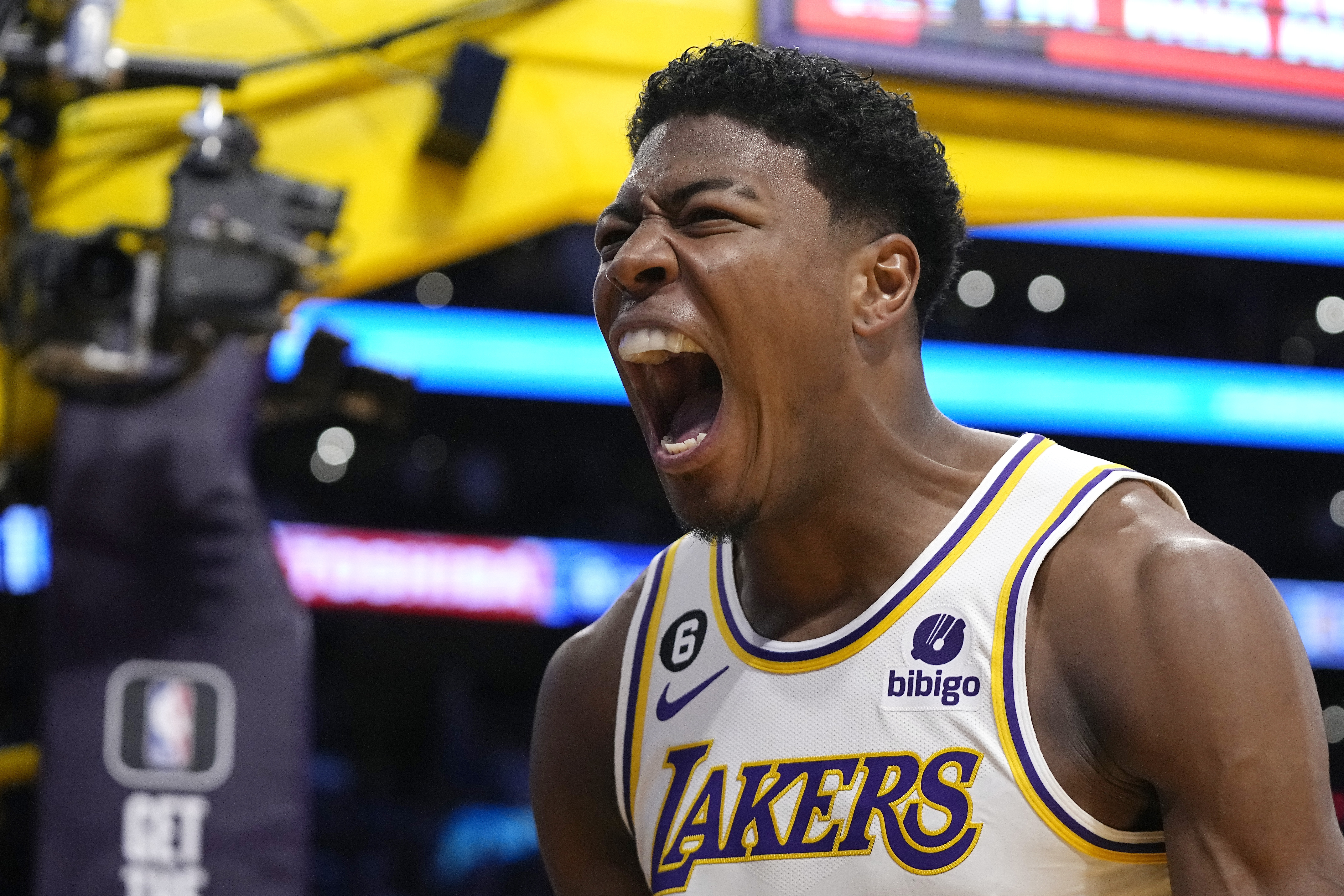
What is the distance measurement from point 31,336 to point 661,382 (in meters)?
2.72

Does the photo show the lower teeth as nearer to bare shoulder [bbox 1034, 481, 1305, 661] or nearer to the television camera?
bare shoulder [bbox 1034, 481, 1305, 661]

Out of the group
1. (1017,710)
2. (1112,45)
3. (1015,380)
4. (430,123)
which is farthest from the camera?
(1015,380)

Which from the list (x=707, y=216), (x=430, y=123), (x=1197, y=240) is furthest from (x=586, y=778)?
(x=1197, y=240)

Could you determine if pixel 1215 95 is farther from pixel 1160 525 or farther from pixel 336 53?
pixel 1160 525

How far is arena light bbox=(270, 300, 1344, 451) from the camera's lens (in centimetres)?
1166

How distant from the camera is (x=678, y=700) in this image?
2098 millimetres

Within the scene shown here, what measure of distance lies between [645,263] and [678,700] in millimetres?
569

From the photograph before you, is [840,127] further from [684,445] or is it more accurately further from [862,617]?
[862,617]

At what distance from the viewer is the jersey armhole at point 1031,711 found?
1.73m

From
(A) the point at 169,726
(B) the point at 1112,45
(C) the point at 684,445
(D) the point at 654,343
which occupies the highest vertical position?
(B) the point at 1112,45

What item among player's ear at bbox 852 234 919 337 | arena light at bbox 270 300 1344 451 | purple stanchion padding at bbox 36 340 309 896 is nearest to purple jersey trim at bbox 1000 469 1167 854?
player's ear at bbox 852 234 919 337

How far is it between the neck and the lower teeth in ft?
0.40

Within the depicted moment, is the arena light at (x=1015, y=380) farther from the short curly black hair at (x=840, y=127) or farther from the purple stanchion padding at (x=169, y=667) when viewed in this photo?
the short curly black hair at (x=840, y=127)

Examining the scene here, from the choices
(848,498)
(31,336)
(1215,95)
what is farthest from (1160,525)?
(1215,95)
